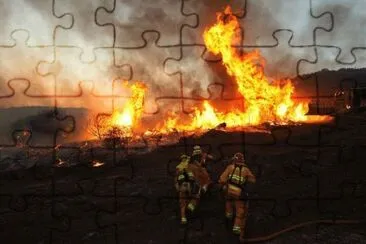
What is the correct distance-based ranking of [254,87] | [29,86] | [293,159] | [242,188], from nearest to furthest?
[29,86] → [242,188] → [293,159] → [254,87]

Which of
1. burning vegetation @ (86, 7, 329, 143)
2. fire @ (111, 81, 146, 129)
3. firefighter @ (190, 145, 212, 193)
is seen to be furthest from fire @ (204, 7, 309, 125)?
firefighter @ (190, 145, 212, 193)

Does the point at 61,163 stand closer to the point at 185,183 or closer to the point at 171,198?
the point at 171,198

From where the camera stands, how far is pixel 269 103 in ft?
119

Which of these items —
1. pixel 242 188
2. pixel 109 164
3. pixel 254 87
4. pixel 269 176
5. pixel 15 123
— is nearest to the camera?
pixel 242 188

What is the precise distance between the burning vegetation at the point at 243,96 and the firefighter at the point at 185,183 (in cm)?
1784

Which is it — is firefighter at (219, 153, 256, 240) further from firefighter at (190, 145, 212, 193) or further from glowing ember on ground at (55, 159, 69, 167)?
glowing ember on ground at (55, 159, 69, 167)

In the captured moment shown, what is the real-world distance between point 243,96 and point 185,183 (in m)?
22.8

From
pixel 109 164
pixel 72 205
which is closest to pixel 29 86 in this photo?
pixel 72 205

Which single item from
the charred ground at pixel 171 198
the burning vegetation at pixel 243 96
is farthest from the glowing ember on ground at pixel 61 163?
the burning vegetation at pixel 243 96

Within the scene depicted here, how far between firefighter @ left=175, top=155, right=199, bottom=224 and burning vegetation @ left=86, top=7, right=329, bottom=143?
58.5 feet

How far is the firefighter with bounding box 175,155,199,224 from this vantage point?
1355 cm

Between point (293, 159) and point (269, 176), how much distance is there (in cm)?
274

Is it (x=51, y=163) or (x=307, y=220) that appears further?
(x=51, y=163)

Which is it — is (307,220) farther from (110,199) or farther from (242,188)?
(110,199)
